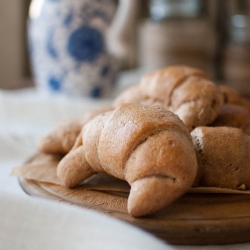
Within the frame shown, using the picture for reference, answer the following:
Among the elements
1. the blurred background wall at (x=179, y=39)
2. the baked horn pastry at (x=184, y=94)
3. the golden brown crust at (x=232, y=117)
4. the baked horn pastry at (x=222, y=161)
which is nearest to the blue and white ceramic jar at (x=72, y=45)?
the blurred background wall at (x=179, y=39)

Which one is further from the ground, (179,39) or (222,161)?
(222,161)

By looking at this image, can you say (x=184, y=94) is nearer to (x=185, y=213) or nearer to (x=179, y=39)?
(x=185, y=213)

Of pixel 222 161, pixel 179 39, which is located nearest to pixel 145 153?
pixel 222 161

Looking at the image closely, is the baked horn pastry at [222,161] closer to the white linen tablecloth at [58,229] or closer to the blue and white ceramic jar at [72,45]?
the white linen tablecloth at [58,229]

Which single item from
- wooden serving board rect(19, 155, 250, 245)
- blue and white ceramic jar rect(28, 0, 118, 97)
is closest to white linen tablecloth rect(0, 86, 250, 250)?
wooden serving board rect(19, 155, 250, 245)

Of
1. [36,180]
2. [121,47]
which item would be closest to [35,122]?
[121,47]

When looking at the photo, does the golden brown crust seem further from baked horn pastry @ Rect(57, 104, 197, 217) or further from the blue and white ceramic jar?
the blue and white ceramic jar

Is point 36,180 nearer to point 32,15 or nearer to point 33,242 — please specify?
point 33,242
